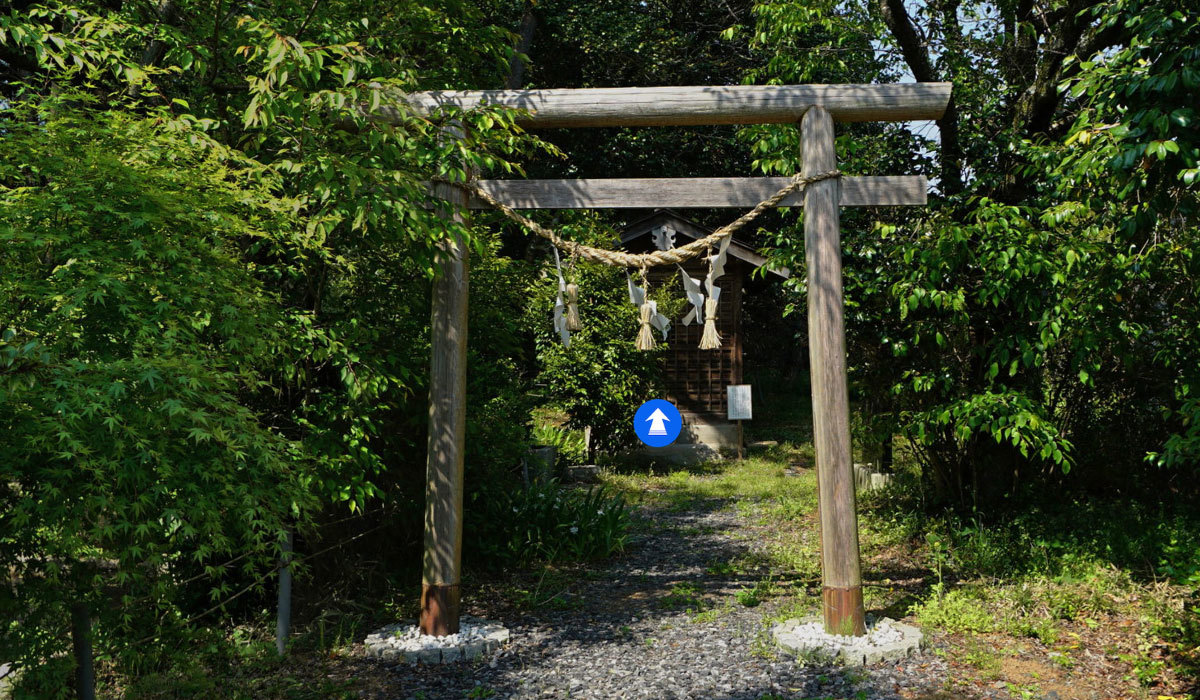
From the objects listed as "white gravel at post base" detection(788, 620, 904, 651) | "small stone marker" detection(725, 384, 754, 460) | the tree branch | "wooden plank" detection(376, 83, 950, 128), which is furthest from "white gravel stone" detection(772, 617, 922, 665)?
"small stone marker" detection(725, 384, 754, 460)

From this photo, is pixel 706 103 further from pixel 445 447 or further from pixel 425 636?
pixel 425 636

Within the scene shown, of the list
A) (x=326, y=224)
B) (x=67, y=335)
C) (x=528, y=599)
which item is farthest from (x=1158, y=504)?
(x=67, y=335)

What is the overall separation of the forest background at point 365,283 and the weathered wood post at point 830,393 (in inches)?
49.3

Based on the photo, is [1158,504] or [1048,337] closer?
[1048,337]

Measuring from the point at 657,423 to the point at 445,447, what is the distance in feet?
20.6

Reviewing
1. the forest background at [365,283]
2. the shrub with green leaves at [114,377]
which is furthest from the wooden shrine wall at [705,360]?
the shrub with green leaves at [114,377]

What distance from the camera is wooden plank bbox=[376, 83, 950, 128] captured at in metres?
5.02

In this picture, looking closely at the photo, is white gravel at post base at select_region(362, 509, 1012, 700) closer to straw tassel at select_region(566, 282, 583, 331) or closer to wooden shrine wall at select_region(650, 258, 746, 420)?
straw tassel at select_region(566, 282, 583, 331)

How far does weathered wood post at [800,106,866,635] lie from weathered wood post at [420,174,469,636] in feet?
6.84

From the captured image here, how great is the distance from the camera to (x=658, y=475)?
12.2 metres

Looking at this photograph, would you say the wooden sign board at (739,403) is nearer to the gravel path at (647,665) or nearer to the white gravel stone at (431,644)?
the gravel path at (647,665)

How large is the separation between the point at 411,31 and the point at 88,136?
10.8ft

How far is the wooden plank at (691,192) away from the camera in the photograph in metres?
5.09

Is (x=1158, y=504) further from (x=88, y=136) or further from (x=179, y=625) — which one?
(x=88, y=136)
